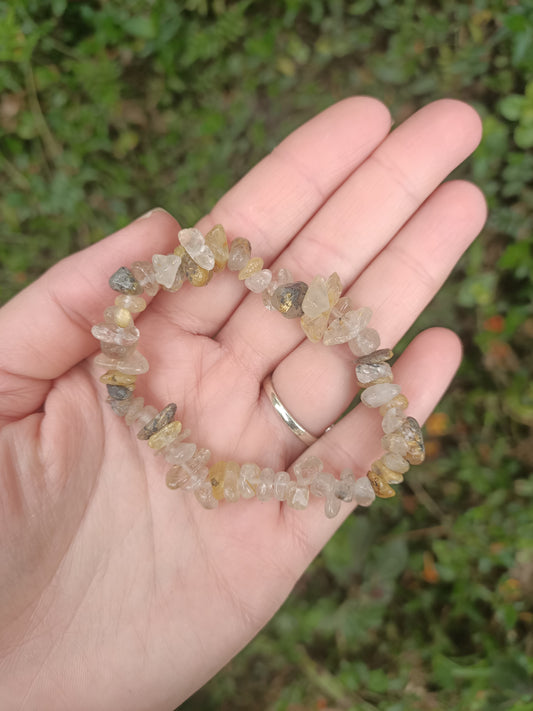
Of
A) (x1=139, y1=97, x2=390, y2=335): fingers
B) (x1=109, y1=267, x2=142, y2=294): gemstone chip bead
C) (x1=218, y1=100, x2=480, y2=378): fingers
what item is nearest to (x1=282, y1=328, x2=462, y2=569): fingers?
(x1=218, y1=100, x2=480, y2=378): fingers

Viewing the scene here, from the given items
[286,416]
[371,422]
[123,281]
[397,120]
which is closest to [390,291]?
[371,422]

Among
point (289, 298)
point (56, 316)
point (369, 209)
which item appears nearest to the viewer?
point (56, 316)

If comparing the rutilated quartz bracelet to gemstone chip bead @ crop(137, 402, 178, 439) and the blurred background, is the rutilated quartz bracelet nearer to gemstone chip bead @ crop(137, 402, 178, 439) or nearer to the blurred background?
gemstone chip bead @ crop(137, 402, 178, 439)

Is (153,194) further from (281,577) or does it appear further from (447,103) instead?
(281,577)

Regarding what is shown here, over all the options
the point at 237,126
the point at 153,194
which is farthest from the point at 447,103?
the point at 153,194

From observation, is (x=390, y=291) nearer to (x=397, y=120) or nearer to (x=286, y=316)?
(x=286, y=316)

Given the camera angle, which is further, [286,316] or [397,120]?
[397,120]
